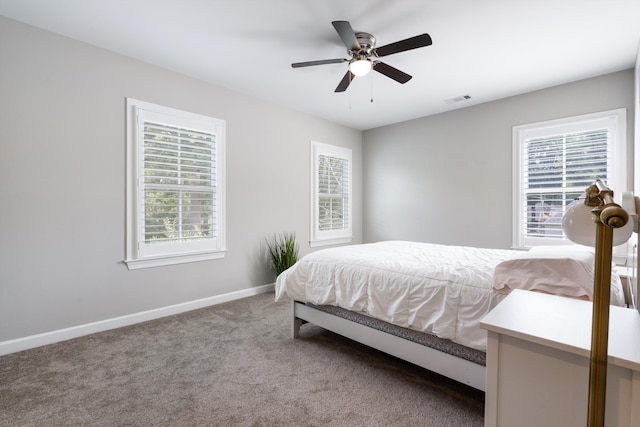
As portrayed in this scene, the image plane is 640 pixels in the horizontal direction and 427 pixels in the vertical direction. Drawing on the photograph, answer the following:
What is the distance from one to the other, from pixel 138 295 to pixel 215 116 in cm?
214

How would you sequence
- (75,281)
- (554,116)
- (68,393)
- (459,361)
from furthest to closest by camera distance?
(554,116), (75,281), (68,393), (459,361)

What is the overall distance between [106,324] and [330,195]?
336 cm

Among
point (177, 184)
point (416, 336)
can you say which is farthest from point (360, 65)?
point (177, 184)

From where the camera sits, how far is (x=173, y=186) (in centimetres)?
318

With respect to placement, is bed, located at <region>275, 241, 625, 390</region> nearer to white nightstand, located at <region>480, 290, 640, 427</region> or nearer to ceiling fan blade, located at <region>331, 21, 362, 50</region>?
white nightstand, located at <region>480, 290, 640, 427</region>

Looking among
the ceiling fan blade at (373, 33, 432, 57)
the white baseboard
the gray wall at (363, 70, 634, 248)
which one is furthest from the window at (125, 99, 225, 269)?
the gray wall at (363, 70, 634, 248)

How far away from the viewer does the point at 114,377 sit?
2008mm

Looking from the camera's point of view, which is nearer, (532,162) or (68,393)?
(68,393)

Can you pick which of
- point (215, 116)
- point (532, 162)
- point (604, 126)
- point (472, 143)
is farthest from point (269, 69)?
point (604, 126)

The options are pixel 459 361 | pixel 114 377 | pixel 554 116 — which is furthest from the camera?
pixel 554 116

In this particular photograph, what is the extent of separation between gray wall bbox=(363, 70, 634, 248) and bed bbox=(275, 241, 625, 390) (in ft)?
5.40

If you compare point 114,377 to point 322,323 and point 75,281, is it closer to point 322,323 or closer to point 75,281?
point 75,281

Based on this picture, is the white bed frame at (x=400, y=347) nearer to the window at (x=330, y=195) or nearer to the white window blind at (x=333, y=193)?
the window at (x=330, y=195)

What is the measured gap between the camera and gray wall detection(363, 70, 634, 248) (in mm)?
3385
